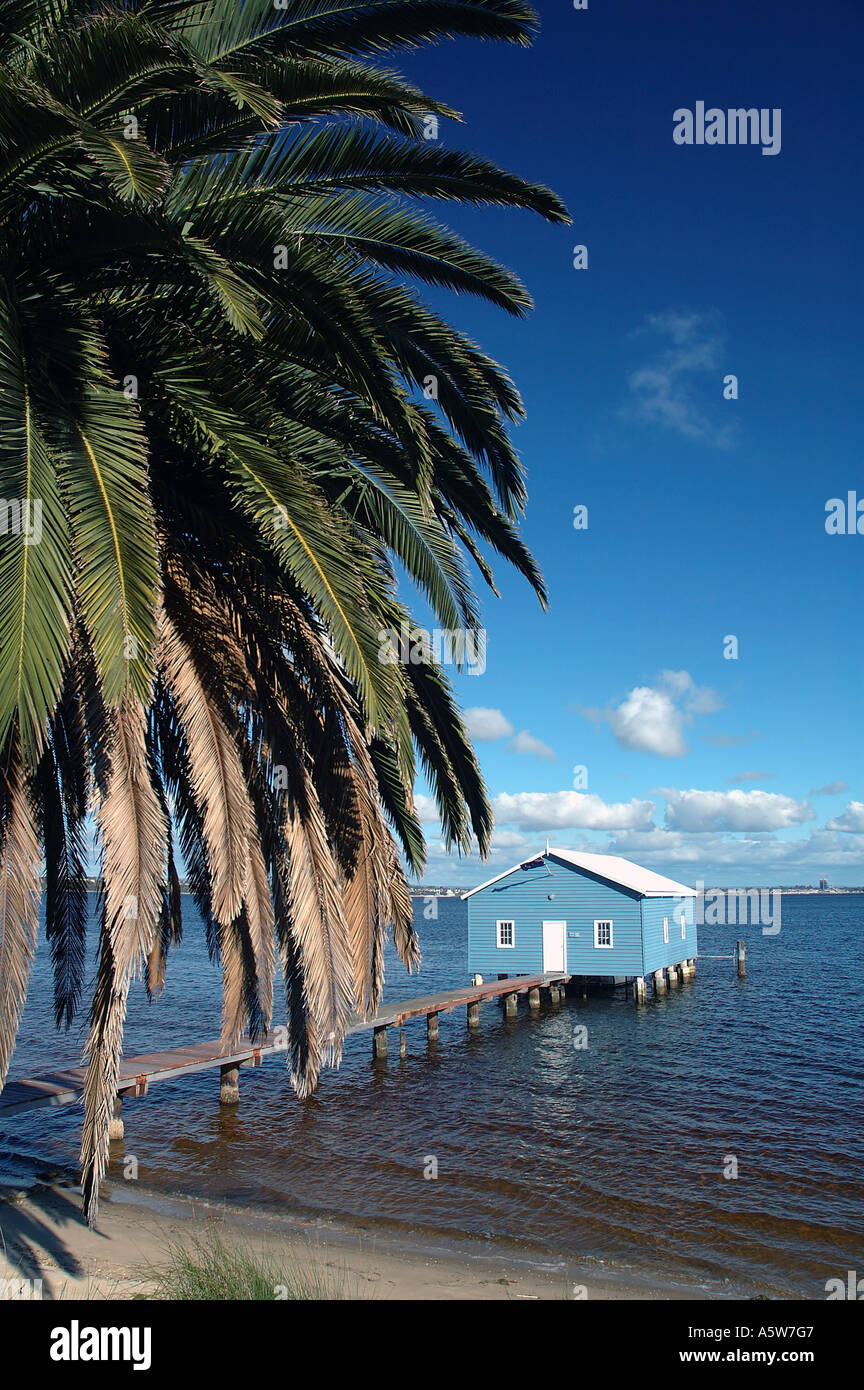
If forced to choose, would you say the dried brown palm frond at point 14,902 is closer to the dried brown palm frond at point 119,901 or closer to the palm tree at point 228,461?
the palm tree at point 228,461

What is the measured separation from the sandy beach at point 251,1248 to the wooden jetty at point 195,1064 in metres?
2.01

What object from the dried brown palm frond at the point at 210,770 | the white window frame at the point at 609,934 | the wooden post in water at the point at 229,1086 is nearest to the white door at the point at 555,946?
the white window frame at the point at 609,934

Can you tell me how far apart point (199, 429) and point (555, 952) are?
116ft

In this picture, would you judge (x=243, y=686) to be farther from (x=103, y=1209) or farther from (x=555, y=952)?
(x=555, y=952)

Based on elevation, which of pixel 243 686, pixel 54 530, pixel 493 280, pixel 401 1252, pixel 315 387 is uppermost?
pixel 493 280

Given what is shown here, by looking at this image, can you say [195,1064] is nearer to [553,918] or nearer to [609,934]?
[553,918]

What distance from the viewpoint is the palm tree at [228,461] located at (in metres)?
4.77

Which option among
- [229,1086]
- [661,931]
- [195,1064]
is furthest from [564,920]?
[195,1064]

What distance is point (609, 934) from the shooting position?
3788 centimetres

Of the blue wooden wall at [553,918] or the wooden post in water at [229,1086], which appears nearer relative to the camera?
the wooden post in water at [229,1086]

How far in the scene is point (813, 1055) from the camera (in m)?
29.3

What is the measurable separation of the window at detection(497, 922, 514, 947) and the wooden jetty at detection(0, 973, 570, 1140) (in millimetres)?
4807

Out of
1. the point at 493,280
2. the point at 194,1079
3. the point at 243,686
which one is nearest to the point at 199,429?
the point at 243,686

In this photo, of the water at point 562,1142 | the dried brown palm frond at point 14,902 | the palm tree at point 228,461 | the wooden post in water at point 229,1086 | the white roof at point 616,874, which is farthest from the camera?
the white roof at point 616,874
